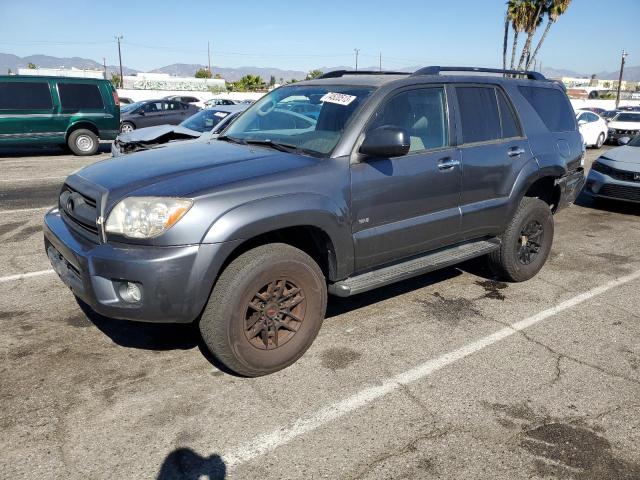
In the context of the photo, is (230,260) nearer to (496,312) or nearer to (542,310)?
(496,312)

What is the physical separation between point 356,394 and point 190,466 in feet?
3.47

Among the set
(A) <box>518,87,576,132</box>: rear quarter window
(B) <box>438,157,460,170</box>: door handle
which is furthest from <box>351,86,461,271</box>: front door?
(A) <box>518,87,576,132</box>: rear quarter window

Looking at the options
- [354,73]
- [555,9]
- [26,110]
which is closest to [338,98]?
[354,73]

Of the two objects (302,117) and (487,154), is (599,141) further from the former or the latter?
(302,117)

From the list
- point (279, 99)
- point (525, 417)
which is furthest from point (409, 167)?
point (525, 417)

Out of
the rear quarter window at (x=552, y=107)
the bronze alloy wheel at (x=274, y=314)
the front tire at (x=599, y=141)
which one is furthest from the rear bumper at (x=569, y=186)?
the front tire at (x=599, y=141)

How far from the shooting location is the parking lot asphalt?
2.60 metres

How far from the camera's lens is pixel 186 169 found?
130 inches

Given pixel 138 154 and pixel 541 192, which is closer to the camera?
pixel 138 154

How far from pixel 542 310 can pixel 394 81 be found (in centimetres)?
229

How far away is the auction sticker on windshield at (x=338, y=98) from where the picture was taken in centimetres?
382

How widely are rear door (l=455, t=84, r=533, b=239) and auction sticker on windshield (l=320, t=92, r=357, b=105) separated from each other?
970mm

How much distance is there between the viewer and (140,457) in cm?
259

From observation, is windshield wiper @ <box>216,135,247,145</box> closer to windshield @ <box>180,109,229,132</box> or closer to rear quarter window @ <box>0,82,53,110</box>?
windshield @ <box>180,109,229,132</box>
